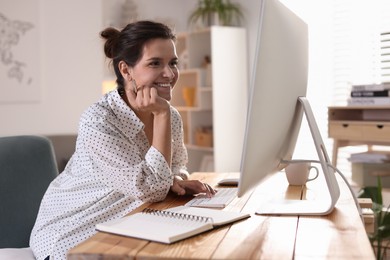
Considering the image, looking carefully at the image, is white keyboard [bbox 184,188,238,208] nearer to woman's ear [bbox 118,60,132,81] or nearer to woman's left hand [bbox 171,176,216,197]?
woman's left hand [bbox 171,176,216,197]

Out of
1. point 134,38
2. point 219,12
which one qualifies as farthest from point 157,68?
point 219,12

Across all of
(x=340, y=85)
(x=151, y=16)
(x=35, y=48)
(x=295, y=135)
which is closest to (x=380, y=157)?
(x=340, y=85)

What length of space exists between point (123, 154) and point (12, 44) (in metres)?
2.85

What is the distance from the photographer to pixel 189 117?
5.23 meters

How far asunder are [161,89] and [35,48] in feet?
8.78

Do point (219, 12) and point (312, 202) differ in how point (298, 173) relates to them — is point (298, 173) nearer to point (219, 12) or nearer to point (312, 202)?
point (312, 202)

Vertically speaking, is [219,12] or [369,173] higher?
[219,12]

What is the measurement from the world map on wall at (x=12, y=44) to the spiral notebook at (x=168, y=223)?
304cm

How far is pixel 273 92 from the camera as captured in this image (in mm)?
1204

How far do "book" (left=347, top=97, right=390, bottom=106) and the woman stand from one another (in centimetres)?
156

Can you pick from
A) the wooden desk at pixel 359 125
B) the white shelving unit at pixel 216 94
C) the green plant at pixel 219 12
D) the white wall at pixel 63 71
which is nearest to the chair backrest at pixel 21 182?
the wooden desk at pixel 359 125

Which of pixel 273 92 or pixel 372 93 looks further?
pixel 372 93

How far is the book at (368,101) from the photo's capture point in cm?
308

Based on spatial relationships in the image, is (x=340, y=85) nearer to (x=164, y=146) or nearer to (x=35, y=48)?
(x=35, y=48)
